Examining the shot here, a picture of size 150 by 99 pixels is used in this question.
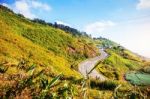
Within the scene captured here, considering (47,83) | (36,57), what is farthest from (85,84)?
(36,57)

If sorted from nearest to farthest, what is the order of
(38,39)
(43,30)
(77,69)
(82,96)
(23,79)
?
1. (82,96)
2. (23,79)
3. (77,69)
4. (38,39)
5. (43,30)

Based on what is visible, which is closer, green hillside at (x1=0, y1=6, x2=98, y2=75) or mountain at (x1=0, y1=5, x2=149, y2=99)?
mountain at (x1=0, y1=5, x2=149, y2=99)

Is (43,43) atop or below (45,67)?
atop

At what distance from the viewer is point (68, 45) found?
556ft

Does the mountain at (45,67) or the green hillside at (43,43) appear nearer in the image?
the mountain at (45,67)

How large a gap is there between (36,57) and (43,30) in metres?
57.3

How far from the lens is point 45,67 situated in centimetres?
356

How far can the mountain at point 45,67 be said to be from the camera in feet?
10.2

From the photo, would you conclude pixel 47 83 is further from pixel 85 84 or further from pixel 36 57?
pixel 36 57

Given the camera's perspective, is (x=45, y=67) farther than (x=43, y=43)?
No

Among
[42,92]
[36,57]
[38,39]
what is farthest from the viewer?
[38,39]

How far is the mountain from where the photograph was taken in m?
3.10

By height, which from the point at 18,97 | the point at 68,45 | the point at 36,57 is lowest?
the point at 18,97

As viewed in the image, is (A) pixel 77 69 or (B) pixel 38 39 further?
(B) pixel 38 39
